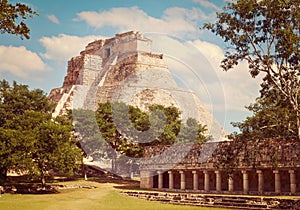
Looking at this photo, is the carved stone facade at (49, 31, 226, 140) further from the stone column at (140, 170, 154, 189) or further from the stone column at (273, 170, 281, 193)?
the stone column at (273, 170, 281, 193)

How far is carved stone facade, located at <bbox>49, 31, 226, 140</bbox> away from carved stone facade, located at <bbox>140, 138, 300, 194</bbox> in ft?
111

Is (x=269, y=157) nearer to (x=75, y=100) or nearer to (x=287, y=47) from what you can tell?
(x=287, y=47)

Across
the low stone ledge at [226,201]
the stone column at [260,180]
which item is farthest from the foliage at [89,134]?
the stone column at [260,180]

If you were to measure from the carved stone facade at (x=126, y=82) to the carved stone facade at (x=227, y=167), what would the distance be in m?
33.8

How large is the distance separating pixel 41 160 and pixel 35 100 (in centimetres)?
1945

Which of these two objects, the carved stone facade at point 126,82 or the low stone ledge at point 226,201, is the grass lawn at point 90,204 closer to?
the low stone ledge at point 226,201

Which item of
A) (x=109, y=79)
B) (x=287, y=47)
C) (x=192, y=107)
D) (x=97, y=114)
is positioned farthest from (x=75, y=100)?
(x=287, y=47)

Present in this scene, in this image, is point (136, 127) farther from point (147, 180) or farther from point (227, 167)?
point (227, 167)

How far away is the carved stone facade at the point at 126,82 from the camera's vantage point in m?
70.2

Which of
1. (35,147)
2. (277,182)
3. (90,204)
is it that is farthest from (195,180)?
(35,147)

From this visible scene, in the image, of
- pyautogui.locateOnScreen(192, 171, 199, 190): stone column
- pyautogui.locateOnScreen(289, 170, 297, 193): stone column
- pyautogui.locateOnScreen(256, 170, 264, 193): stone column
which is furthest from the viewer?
pyautogui.locateOnScreen(192, 171, 199, 190): stone column

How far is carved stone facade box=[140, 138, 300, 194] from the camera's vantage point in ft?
77.8

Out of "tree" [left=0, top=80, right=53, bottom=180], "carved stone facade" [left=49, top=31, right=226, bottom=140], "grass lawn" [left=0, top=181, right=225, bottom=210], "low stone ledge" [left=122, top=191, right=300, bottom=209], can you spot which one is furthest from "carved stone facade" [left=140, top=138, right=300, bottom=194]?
"carved stone facade" [left=49, top=31, right=226, bottom=140]

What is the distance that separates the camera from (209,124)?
72.9 m
